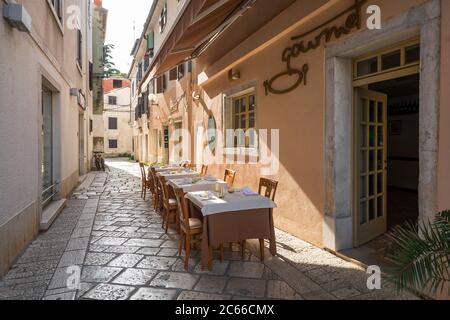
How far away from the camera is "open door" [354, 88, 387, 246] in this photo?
4.83 meters

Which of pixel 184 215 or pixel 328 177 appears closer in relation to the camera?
pixel 184 215

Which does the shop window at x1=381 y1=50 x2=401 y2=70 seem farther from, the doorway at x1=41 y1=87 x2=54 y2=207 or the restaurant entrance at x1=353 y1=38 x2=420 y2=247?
the doorway at x1=41 y1=87 x2=54 y2=207

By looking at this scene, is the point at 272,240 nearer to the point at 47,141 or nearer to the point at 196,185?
the point at 196,185

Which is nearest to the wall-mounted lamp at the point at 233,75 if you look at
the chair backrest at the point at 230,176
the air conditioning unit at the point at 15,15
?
the chair backrest at the point at 230,176

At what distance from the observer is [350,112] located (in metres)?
4.72

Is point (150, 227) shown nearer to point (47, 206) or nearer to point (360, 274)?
point (47, 206)

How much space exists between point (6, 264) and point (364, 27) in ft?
17.6

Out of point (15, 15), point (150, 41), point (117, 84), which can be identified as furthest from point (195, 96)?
point (117, 84)

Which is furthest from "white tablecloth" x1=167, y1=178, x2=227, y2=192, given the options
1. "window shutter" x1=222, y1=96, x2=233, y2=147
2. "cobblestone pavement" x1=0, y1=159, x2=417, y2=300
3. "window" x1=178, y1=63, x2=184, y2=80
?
"window" x1=178, y1=63, x2=184, y2=80

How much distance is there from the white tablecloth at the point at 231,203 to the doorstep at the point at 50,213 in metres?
3.13

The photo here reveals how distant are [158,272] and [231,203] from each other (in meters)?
1.27

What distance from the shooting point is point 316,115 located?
196 inches

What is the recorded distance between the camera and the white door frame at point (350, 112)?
10.7 feet
